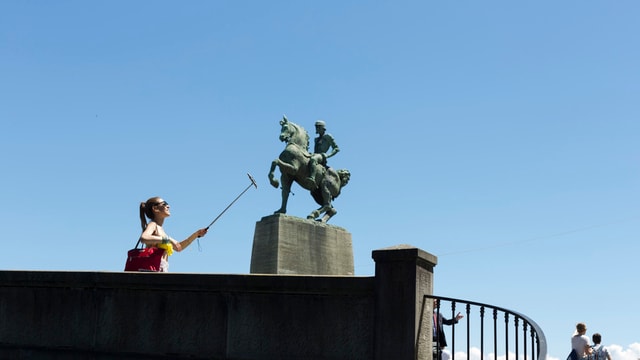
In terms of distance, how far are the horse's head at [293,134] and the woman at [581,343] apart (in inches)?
607

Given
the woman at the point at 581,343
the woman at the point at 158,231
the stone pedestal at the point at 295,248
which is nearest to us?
the woman at the point at 158,231

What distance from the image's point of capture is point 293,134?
2697 cm

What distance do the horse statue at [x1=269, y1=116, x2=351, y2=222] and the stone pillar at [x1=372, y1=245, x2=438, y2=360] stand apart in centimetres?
1779

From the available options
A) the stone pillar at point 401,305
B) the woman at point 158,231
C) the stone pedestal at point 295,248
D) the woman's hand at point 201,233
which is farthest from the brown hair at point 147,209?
the stone pedestal at point 295,248

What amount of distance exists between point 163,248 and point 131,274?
17.5 inches

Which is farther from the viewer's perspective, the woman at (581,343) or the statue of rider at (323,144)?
the statue of rider at (323,144)

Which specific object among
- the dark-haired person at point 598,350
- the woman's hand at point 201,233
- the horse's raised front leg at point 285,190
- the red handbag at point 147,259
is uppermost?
the horse's raised front leg at point 285,190

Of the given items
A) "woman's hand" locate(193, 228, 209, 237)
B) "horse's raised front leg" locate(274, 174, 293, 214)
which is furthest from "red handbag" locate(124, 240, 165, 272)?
"horse's raised front leg" locate(274, 174, 293, 214)

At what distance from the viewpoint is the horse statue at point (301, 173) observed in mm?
26312

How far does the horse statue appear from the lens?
26.3m

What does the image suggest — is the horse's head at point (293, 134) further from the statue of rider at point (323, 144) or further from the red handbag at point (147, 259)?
the red handbag at point (147, 259)

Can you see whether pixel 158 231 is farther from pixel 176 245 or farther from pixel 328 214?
pixel 328 214

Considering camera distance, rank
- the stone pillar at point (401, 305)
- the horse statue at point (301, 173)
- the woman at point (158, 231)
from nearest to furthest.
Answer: the stone pillar at point (401, 305)
the woman at point (158, 231)
the horse statue at point (301, 173)

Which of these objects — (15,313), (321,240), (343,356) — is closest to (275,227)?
(321,240)
